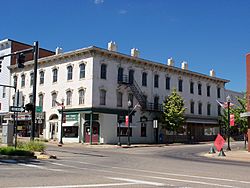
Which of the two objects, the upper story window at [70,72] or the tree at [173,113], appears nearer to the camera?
the upper story window at [70,72]

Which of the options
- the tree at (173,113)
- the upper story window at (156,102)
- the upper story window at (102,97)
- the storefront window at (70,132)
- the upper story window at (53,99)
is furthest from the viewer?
the upper story window at (156,102)

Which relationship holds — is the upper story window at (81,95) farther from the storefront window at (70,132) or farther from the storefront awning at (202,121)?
the storefront awning at (202,121)

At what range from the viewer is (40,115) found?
44.2 m

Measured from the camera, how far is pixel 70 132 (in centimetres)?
4169

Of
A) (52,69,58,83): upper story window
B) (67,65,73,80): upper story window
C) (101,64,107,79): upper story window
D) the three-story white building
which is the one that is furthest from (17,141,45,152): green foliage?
(52,69,58,83): upper story window

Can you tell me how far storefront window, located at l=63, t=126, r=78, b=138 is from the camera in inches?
1620

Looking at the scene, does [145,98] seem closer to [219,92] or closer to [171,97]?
[171,97]

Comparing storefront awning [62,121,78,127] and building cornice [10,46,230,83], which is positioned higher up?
building cornice [10,46,230,83]

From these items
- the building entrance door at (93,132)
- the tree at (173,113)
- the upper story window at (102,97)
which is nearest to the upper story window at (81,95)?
the upper story window at (102,97)

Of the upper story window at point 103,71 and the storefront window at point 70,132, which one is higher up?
the upper story window at point 103,71

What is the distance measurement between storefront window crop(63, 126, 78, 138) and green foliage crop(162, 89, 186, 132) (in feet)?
37.8

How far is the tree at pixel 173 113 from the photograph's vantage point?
1761 inches

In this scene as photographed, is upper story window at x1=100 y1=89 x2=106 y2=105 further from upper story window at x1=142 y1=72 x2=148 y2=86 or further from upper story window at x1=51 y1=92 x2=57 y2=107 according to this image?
upper story window at x1=51 y1=92 x2=57 y2=107

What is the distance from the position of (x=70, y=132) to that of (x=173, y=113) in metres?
13.0
